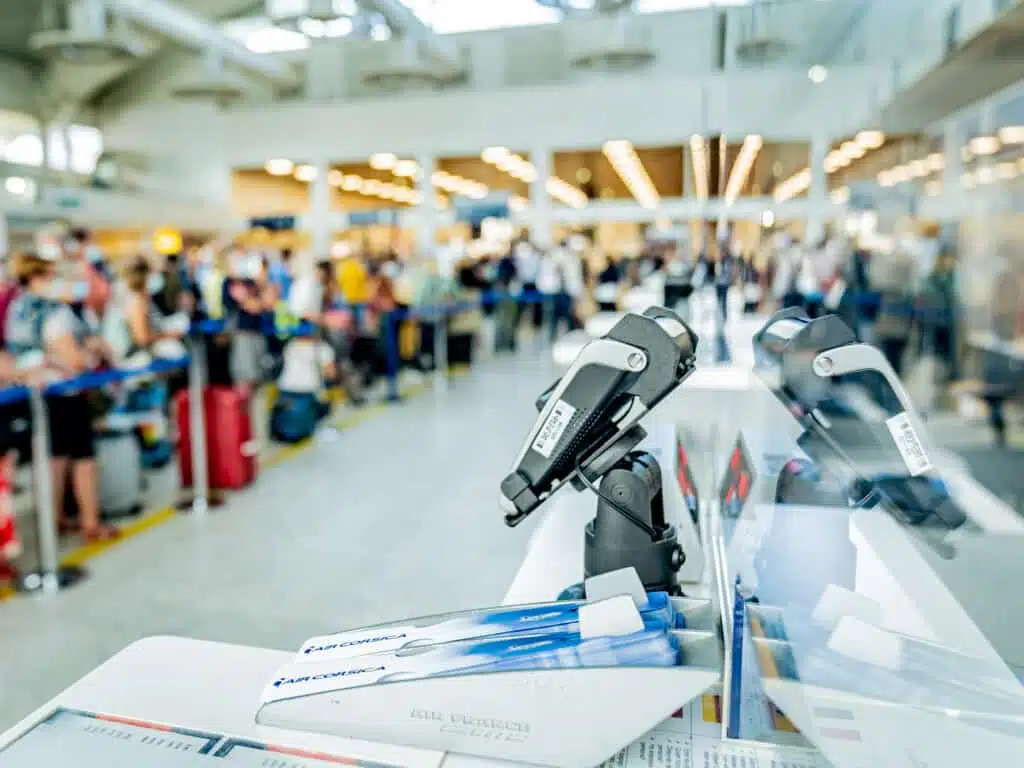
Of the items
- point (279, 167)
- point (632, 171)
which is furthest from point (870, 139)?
point (279, 167)

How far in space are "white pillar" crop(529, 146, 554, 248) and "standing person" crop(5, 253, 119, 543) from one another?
10.7m

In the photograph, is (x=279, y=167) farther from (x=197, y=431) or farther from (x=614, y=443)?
(x=614, y=443)

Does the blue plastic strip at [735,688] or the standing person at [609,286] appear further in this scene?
the standing person at [609,286]

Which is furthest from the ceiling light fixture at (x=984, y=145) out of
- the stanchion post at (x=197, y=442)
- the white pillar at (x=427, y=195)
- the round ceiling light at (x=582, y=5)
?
the stanchion post at (x=197, y=442)

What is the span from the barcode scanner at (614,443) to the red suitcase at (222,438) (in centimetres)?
410

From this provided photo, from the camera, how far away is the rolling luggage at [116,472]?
178 inches

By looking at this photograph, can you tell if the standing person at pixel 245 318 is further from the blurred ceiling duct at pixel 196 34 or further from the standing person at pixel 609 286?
the blurred ceiling duct at pixel 196 34

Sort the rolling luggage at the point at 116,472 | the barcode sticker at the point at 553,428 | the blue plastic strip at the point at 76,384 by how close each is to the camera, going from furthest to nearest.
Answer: the rolling luggage at the point at 116,472 → the blue plastic strip at the point at 76,384 → the barcode sticker at the point at 553,428

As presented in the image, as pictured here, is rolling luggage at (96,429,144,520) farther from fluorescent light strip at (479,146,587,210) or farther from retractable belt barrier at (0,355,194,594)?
fluorescent light strip at (479,146,587,210)

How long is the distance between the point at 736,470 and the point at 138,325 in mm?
4152

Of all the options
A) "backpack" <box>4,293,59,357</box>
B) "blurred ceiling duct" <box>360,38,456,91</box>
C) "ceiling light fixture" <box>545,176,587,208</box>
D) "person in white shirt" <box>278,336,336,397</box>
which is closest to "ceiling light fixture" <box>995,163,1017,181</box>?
"ceiling light fixture" <box>545,176,587,208</box>

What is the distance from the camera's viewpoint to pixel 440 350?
30.3ft

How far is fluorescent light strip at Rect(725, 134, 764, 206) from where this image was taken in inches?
98.7

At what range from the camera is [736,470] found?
1.66m
